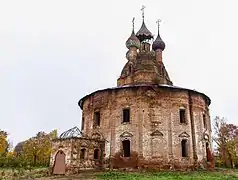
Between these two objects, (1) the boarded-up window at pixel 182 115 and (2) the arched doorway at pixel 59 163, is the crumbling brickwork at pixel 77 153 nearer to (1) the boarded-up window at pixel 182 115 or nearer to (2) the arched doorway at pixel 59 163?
(2) the arched doorway at pixel 59 163

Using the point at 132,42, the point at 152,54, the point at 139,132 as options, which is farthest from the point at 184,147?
the point at 132,42

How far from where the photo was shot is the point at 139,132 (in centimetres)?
2497

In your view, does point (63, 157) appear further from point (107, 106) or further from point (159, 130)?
point (159, 130)

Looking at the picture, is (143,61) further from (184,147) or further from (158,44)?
(184,147)

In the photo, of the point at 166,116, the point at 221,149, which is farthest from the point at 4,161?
the point at 221,149

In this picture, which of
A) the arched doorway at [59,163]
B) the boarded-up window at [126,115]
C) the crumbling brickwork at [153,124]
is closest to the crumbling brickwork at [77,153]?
the arched doorway at [59,163]

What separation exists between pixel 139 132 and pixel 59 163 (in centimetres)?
678

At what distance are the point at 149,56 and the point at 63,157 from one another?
13969 mm

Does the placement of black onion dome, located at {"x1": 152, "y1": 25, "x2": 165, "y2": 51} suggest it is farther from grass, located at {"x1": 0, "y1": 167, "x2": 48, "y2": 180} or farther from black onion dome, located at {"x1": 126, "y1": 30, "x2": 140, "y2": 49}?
grass, located at {"x1": 0, "y1": 167, "x2": 48, "y2": 180}

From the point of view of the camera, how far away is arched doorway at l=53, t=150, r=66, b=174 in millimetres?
23567

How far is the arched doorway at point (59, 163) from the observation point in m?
23.6

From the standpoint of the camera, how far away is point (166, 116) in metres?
25.7

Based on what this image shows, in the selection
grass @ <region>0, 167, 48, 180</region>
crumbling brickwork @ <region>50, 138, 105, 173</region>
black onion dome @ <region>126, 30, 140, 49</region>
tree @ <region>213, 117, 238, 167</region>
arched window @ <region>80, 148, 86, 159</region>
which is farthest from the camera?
tree @ <region>213, 117, 238, 167</region>

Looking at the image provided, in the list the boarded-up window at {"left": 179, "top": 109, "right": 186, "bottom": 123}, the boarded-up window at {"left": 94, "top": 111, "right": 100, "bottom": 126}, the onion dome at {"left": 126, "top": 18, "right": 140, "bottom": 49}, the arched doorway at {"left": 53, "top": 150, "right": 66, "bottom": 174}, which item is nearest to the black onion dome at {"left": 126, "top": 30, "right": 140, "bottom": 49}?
the onion dome at {"left": 126, "top": 18, "right": 140, "bottom": 49}
